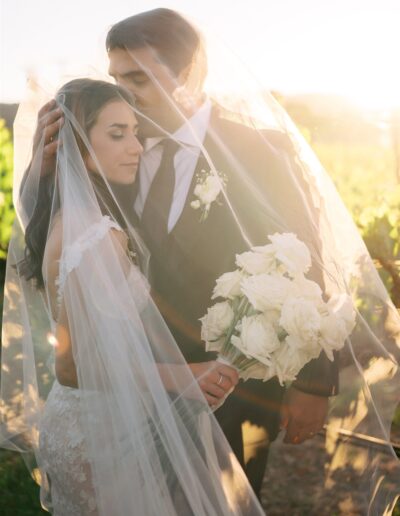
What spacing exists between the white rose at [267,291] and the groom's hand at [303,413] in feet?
2.08

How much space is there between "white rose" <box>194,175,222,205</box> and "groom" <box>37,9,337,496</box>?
2.2 inches

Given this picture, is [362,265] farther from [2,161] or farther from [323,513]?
[2,161]

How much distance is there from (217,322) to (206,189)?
61cm

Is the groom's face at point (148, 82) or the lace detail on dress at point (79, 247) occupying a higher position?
the groom's face at point (148, 82)

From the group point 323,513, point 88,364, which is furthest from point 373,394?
point 88,364

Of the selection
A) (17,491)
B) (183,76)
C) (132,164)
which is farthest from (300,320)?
(17,491)

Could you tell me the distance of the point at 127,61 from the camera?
9.10 feet

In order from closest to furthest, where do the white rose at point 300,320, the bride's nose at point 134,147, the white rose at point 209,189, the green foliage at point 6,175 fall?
the white rose at point 300,320 < the bride's nose at point 134,147 < the white rose at point 209,189 < the green foliage at point 6,175

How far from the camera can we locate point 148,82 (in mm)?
2750

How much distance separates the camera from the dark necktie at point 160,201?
2.75 m

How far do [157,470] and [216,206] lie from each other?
3.61ft

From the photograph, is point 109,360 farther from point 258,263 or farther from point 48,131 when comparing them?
point 48,131

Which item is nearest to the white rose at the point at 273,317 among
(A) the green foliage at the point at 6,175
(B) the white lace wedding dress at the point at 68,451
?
(B) the white lace wedding dress at the point at 68,451

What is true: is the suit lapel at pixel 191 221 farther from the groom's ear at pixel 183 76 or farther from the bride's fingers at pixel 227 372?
the bride's fingers at pixel 227 372
